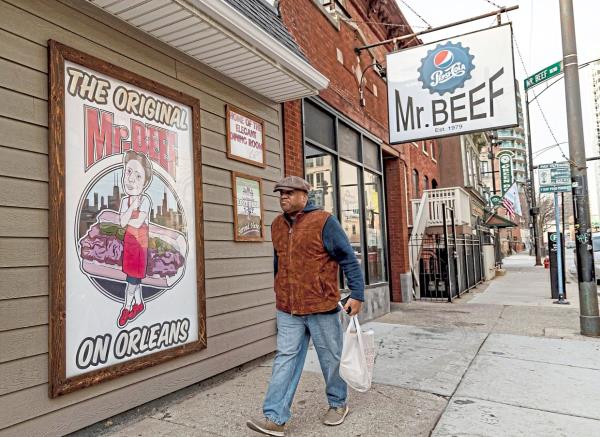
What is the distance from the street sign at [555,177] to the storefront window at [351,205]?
343cm

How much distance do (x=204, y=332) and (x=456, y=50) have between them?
606 cm

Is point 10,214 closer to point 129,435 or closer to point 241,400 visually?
point 129,435

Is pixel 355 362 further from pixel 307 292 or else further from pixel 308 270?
pixel 308 270

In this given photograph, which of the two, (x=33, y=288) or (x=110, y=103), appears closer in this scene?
(x=33, y=288)

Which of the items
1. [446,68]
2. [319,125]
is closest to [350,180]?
[319,125]

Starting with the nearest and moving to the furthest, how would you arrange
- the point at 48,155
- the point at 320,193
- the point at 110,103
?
the point at 48,155 → the point at 110,103 → the point at 320,193

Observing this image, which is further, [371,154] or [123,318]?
[371,154]

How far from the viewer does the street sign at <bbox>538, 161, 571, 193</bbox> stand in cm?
744

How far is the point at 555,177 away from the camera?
305 inches

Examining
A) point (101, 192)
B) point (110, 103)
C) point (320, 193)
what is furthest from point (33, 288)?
point (320, 193)

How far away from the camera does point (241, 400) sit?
392 centimetres

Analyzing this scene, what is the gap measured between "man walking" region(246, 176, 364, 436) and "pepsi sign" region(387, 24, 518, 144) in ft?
15.5

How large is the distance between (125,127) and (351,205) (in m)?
5.13

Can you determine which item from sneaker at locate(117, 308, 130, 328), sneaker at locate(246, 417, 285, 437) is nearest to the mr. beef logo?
sneaker at locate(117, 308, 130, 328)
